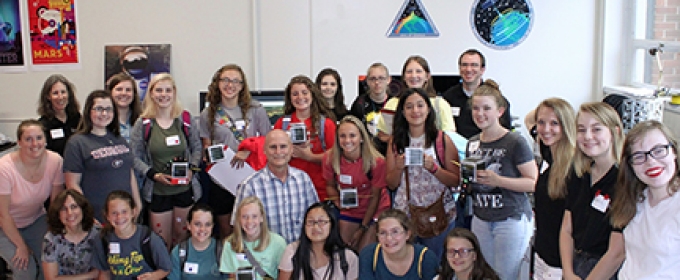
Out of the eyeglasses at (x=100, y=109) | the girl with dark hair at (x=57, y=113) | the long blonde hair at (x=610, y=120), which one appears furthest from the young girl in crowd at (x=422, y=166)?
the girl with dark hair at (x=57, y=113)

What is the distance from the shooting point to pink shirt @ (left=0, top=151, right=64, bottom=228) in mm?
4098

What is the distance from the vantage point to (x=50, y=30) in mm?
6742

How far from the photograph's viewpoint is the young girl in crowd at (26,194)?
13.4ft

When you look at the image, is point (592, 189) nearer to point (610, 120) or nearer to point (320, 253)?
point (610, 120)

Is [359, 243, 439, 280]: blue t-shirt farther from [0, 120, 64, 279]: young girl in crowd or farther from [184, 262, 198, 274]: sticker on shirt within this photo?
[0, 120, 64, 279]: young girl in crowd

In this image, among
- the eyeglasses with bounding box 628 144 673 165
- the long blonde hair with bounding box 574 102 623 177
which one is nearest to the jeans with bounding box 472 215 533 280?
the long blonde hair with bounding box 574 102 623 177

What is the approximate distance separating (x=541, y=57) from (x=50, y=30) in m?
4.96

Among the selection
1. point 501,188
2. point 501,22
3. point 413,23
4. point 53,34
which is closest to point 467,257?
point 501,188

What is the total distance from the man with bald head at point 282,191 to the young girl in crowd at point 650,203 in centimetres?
194

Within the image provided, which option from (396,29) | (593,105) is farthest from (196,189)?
(396,29)

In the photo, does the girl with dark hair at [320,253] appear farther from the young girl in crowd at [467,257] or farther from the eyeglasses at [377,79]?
the eyeglasses at [377,79]

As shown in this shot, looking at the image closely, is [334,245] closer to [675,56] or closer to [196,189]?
[196,189]

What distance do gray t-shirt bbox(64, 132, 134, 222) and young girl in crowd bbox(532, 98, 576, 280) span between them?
8.16 ft

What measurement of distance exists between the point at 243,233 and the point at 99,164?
1007 millimetres
